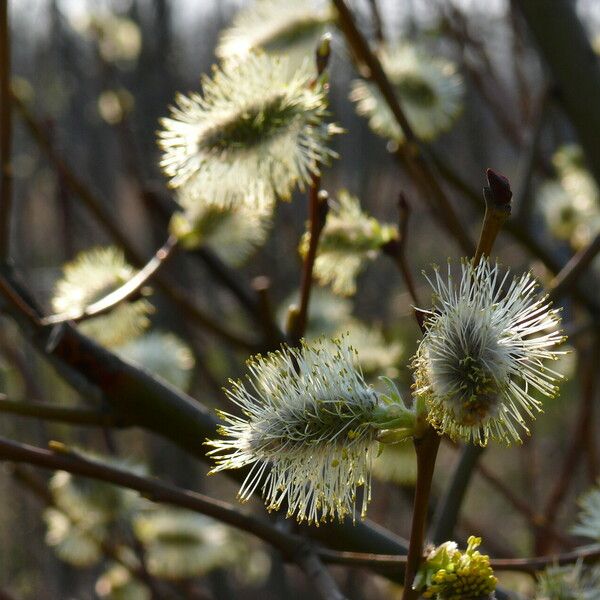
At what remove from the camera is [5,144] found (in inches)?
52.3

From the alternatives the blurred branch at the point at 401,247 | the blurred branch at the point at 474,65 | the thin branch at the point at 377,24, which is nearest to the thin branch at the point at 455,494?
the blurred branch at the point at 401,247

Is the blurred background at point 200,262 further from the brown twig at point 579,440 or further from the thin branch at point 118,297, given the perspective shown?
the thin branch at point 118,297

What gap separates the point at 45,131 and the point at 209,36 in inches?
84.2

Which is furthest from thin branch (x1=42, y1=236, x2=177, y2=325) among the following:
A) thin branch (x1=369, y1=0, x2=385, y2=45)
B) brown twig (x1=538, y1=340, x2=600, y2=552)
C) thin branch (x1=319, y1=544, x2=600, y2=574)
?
brown twig (x1=538, y1=340, x2=600, y2=552)

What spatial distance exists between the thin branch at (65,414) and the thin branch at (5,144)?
0.25m

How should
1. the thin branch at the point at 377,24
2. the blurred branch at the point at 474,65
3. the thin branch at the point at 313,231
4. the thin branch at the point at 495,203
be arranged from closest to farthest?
the thin branch at the point at 495,203, the thin branch at the point at 313,231, the thin branch at the point at 377,24, the blurred branch at the point at 474,65

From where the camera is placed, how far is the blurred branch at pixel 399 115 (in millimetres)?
1354

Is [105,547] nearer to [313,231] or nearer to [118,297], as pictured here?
[118,297]

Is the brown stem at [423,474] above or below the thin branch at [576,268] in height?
above

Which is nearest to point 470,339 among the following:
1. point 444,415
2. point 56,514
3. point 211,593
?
point 444,415

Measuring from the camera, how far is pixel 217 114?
119 centimetres

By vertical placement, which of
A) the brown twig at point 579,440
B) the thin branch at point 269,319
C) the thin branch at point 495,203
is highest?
the thin branch at point 495,203

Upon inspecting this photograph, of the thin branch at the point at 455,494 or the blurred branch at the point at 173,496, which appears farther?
the thin branch at the point at 455,494

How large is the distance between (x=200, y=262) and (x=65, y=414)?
1.27 metres
